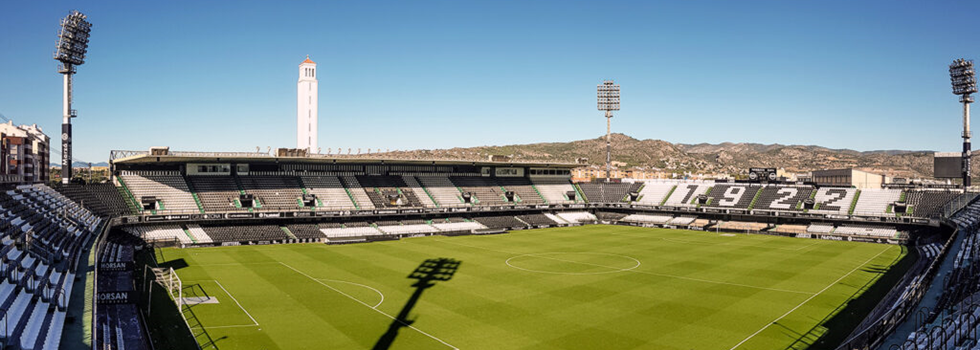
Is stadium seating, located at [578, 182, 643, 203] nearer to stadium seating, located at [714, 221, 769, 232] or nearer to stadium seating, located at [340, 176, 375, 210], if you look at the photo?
stadium seating, located at [714, 221, 769, 232]

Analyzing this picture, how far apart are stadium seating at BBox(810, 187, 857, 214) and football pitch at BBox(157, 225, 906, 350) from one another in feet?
31.7

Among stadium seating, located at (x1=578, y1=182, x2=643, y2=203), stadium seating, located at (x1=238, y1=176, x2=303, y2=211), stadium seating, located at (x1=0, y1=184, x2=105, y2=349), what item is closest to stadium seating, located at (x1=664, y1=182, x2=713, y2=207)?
stadium seating, located at (x1=578, y1=182, x2=643, y2=203)

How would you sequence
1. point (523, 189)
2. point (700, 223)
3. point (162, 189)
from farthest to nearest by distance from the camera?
point (523, 189) → point (700, 223) → point (162, 189)

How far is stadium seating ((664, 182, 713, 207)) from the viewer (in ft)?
215

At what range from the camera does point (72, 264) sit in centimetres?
1886

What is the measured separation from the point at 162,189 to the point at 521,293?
35798 mm

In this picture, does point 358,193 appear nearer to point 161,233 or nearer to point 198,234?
point 198,234

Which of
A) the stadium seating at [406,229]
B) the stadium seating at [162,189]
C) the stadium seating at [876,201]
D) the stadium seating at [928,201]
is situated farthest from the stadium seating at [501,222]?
the stadium seating at [928,201]

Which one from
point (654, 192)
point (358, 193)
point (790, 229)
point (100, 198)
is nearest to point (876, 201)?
point (790, 229)

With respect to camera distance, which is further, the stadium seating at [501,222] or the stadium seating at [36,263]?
the stadium seating at [501,222]

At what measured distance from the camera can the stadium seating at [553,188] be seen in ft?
229

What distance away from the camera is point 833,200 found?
57250 mm

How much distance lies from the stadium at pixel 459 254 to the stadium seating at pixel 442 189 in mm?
268

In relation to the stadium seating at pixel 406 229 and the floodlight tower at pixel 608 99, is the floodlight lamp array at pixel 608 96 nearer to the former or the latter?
the floodlight tower at pixel 608 99
